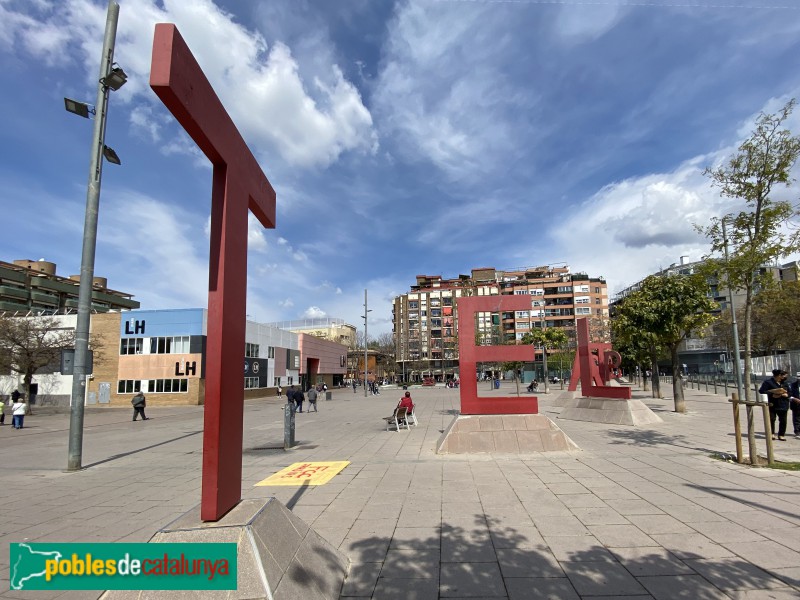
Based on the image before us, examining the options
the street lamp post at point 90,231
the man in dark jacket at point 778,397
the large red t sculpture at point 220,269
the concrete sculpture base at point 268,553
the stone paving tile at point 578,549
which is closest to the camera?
the concrete sculpture base at point 268,553

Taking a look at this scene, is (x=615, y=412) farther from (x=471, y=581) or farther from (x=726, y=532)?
(x=471, y=581)

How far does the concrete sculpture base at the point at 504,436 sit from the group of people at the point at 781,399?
16.9 feet

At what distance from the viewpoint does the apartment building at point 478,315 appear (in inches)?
3824

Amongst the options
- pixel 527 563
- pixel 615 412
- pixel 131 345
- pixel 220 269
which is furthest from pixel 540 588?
pixel 131 345

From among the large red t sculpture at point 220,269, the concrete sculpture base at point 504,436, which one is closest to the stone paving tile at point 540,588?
the large red t sculpture at point 220,269

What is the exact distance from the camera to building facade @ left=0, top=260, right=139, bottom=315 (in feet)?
190

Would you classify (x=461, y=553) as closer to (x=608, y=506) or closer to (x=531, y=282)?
(x=608, y=506)

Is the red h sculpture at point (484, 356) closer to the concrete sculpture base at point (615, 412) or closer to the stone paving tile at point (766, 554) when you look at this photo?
the concrete sculpture base at point (615, 412)

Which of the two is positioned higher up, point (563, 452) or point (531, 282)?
point (531, 282)

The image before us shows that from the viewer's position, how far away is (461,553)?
451cm

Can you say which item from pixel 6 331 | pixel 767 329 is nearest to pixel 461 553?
pixel 6 331

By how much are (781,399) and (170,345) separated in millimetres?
40437


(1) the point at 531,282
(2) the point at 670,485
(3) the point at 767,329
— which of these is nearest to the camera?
(2) the point at 670,485

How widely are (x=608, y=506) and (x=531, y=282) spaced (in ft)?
332
